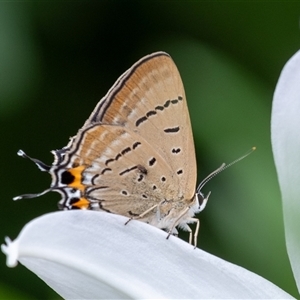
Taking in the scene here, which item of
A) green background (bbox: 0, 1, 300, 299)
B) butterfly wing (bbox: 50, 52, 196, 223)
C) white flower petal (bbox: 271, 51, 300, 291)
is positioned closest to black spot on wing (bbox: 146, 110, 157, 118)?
butterfly wing (bbox: 50, 52, 196, 223)

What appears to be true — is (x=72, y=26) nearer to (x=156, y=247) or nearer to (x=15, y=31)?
(x=15, y=31)

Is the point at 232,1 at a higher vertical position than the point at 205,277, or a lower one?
higher

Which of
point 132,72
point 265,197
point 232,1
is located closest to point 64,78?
point 232,1

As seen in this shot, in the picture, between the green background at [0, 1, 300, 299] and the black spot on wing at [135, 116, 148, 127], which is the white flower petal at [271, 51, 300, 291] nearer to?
the black spot on wing at [135, 116, 148, 127]

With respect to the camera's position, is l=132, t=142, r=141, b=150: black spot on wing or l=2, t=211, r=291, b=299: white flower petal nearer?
l=2, t=211, r=291, b=299: white flower petal

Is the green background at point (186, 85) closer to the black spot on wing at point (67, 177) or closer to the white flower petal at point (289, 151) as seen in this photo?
the black spot on wing at point (67, 177)

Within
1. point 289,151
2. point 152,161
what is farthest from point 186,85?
point 289,151

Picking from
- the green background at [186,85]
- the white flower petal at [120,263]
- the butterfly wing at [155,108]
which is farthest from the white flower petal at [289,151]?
the green background at [186,85]

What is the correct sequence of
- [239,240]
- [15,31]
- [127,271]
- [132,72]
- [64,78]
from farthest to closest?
[64,78] < [15,31] < [239,240] < [132,72] < [127,271]
